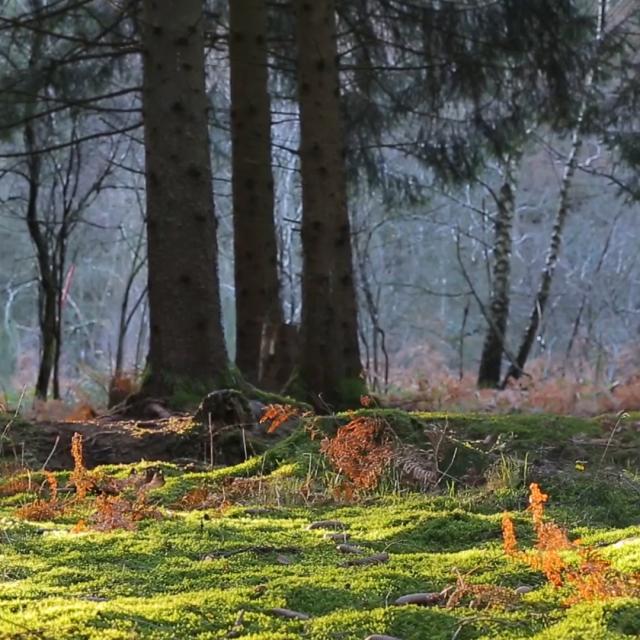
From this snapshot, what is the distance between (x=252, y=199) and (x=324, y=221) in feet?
3.07

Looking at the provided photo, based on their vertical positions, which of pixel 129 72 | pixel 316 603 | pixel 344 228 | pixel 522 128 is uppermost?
pixel 129 72

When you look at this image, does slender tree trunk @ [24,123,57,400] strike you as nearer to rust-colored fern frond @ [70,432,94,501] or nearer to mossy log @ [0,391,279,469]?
mossy log @ [0,391,279,469]

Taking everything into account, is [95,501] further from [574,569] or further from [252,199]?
[252,199]

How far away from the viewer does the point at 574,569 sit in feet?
7.49

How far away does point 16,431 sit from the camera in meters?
5.04

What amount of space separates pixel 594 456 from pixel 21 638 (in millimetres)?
3464

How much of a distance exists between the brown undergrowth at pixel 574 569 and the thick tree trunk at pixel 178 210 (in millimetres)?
3784

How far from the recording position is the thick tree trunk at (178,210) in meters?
5.85

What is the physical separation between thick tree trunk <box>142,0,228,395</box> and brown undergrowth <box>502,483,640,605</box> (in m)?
3.78

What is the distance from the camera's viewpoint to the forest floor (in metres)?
1.95

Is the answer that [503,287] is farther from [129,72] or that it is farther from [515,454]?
[515,454]

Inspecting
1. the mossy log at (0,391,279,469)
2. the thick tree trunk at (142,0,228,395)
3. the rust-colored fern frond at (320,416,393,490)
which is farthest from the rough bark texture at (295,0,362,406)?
the rust-colored fern frond at (320,416,393,490)

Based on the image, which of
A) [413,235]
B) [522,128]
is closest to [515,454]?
[522,128]

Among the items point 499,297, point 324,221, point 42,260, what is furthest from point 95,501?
point 499,297
